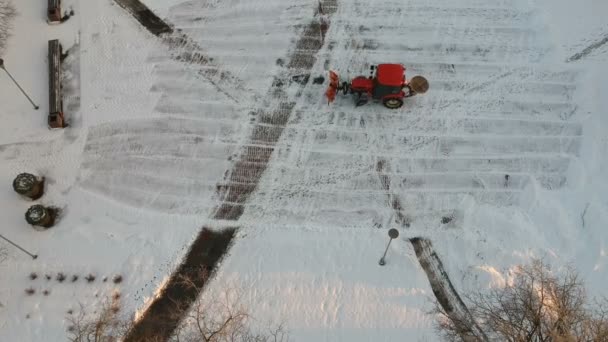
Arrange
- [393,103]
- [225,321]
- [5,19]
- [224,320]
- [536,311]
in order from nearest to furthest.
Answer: [536,311]
[225,321]
[224,320]
[393,103]
[5,19]

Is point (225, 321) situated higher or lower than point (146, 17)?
lower

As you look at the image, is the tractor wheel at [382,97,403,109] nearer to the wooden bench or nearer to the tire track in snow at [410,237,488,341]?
the tire track in snow at [410,237,488,341]

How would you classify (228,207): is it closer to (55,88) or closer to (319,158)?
(319,158)

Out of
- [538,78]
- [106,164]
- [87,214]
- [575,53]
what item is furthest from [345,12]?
[87,214]

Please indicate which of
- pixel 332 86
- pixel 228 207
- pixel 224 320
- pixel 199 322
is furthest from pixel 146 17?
pixel 224 320

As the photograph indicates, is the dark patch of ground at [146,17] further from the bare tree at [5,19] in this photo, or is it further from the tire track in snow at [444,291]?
the tire track in snow at [444,291]

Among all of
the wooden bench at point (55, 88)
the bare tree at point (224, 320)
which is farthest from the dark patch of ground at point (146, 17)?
the bare tree at point (224, 320)

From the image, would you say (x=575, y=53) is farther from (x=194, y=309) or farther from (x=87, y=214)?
(x=87, y=214)

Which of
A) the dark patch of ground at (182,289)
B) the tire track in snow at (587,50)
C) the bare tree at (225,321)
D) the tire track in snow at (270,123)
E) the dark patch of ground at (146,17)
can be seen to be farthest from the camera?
the dark patch of ground at (146,17)
